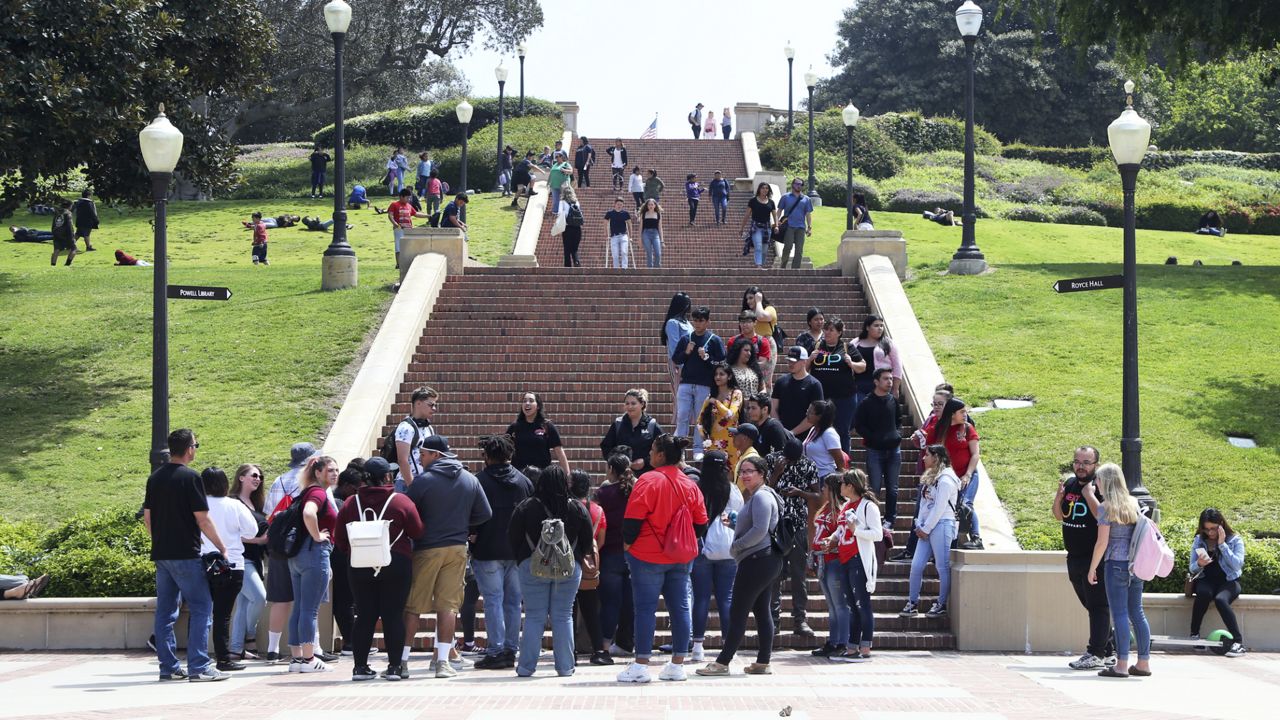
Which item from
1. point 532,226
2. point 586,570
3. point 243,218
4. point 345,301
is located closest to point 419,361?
point 345,301

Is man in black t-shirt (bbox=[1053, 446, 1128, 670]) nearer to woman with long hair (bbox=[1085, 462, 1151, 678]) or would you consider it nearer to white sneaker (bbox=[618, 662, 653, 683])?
woman with long hair (bbox=[1085, 462, 1151, 678])

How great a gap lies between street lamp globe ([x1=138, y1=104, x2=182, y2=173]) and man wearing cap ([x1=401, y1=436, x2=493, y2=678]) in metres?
4.32

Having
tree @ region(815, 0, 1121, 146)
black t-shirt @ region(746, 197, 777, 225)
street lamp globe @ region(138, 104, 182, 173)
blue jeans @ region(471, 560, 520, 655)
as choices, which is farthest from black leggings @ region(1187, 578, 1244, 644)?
tree @ region(815, 0, 1121, 146)

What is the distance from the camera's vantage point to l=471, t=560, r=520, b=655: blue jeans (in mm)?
10820

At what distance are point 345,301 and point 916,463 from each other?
33.1 ft

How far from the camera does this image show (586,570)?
35.3ft

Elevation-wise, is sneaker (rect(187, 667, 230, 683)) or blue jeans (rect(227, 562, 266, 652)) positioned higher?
blue jeans (rect(227, 562, 266, 652))

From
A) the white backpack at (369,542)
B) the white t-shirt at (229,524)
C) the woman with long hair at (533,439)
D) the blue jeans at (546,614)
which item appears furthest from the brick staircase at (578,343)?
the white t-shirt at (229,524)

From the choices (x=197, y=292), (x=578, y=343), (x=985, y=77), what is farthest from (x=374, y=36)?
(x=197, y=292)

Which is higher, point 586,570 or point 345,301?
point 345,301

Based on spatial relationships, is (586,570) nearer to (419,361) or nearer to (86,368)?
(419,361)

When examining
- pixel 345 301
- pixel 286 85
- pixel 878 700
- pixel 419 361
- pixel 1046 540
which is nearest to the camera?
pixel 878 700

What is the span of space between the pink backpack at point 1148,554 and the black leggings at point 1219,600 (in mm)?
2157

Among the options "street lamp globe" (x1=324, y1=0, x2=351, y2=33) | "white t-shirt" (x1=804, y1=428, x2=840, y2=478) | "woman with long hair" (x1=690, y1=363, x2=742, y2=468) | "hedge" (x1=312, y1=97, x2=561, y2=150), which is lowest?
"white t-shirt" (x1=804, y1=428, x2=840, y2=478)
